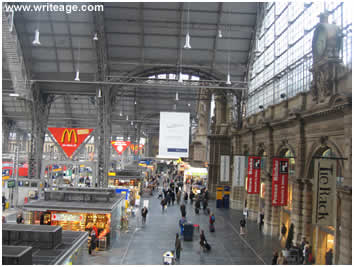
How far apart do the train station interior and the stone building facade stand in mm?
74

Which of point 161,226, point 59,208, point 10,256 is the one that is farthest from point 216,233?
point 10,256

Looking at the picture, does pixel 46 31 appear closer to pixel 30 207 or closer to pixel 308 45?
pixel 30 207

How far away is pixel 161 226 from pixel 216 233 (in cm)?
400

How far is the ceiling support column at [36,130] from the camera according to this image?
34500 millimetres

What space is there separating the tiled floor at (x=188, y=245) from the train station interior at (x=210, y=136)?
0.35 ft

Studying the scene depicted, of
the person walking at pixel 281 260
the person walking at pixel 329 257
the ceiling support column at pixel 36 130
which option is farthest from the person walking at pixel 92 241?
the ceiling support column at pixel 36 130

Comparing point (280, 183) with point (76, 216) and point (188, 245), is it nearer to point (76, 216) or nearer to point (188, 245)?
point (188, 245)

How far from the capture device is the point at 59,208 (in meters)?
17.6

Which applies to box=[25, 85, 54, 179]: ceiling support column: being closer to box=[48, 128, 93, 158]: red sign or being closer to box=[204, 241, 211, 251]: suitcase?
box=[48, 128, 93, 158]: red sign

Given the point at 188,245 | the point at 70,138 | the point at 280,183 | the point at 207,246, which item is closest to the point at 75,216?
the point at 188,245

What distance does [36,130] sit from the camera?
35094mm

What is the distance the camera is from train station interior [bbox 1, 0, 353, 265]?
13867mm

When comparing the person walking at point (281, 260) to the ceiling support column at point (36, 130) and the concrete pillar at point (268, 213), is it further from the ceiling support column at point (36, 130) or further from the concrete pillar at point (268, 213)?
the ceiling support column at point (36, 130)

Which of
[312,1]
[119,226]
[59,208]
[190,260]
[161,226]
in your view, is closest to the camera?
[190,260]
